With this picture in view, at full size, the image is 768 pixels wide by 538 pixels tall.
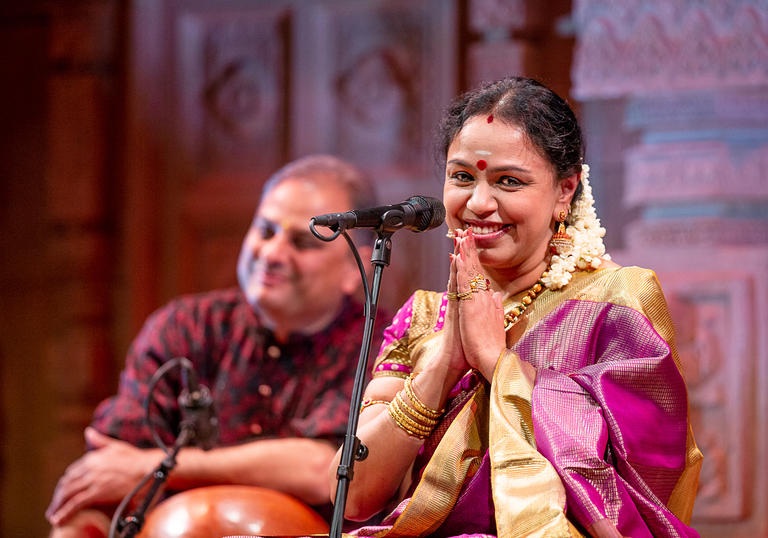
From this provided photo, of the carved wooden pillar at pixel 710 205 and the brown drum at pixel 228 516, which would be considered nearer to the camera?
the brown drum at pixel 228 516

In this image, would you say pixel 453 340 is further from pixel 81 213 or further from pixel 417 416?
pixel 81 213

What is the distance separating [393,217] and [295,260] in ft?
4.99

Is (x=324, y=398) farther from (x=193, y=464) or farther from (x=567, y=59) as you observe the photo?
(x=567, y=59)

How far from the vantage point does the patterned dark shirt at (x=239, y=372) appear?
3465mm

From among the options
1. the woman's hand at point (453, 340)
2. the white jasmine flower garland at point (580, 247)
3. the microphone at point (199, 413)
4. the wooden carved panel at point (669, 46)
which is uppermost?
the wooden carved panel at point (669, 46)

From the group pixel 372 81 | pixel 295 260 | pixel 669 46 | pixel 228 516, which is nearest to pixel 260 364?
pixel 295 260

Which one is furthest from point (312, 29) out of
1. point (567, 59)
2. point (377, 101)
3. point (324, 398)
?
point (324, 398)

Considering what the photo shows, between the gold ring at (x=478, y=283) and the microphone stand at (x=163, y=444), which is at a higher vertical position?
the gold ring at (x=478, y=283)

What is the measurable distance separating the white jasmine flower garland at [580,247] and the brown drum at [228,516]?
1139mm

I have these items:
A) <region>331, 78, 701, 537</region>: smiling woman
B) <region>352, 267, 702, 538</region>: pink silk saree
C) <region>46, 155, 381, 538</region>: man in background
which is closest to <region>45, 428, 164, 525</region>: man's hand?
<region>46, 155, 381, 538</region>: man in background

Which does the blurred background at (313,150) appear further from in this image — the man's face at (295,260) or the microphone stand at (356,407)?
the microphone stand at (356,407)

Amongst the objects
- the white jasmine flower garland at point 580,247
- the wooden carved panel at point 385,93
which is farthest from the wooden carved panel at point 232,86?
the white jasmine flower garland at point 580,247

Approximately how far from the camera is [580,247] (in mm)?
2324

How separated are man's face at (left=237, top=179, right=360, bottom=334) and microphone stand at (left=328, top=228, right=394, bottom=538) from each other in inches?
58.6
